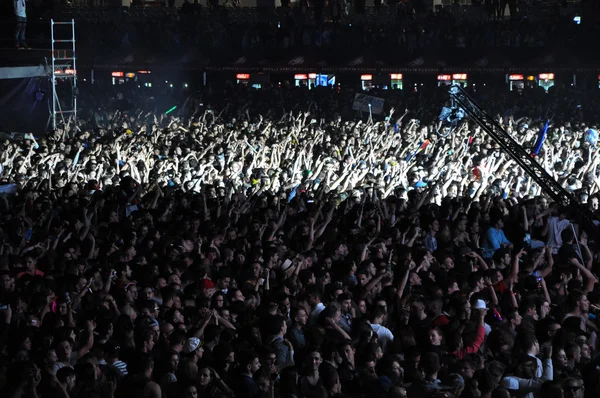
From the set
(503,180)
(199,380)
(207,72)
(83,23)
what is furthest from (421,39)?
(199,380)

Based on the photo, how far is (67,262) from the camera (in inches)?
401

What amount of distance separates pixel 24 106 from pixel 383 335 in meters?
20.8

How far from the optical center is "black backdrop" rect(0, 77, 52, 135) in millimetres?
27266

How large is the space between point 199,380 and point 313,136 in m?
14.5

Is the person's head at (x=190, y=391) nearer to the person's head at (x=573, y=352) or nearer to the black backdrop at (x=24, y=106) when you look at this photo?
the person's head at (x=573, y=352)

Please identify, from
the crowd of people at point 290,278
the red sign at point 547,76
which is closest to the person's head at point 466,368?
the crowd of people at point 290,278

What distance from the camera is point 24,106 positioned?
2747cm

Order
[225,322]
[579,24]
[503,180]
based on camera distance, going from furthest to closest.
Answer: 1. [579,24]
2. [503,180]
3. [225,322]

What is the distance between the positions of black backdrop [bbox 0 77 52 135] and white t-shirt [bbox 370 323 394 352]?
20093 mm

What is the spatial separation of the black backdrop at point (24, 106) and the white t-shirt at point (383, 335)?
65.9ft

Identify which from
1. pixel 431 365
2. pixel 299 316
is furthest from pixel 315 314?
pixel 431 365

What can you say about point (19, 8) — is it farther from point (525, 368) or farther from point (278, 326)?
point (525, 368)

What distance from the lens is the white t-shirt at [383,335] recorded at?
8484mm

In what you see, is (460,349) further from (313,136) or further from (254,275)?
(313,136)
